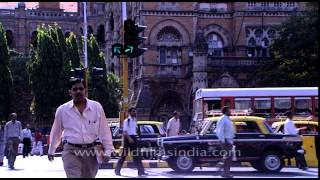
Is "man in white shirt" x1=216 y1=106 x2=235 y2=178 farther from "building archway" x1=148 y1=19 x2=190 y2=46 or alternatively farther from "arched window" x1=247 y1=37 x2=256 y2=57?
"arched window" x1=247 y1=37 x2=256 y2=57

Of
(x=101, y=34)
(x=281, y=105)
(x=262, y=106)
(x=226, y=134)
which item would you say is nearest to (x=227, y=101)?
(x=262, y=106)

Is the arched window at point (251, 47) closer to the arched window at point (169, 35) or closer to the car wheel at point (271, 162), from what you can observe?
the arched window at point (169, 35)

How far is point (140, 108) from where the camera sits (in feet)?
160

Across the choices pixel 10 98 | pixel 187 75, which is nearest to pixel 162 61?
pixel 187 75

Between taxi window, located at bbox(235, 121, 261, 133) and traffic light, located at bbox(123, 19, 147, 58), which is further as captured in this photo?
traffic light, located at bbox(123, 19, 147, 58)

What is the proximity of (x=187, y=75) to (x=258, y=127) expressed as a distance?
3051cm

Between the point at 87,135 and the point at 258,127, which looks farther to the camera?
the point at 258,127

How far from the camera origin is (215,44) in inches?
2021

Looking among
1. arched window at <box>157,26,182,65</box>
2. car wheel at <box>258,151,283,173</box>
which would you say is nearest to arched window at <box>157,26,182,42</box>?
arched window at <box>157,26,182,65</box>

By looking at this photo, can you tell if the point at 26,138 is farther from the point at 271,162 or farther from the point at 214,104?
the point at 271,162

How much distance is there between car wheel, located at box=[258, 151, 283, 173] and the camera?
1819cm

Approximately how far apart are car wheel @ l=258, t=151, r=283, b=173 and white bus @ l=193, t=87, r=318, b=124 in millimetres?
9866

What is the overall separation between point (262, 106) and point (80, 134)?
21.4 meters

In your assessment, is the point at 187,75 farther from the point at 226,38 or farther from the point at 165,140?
the point at 165,140
